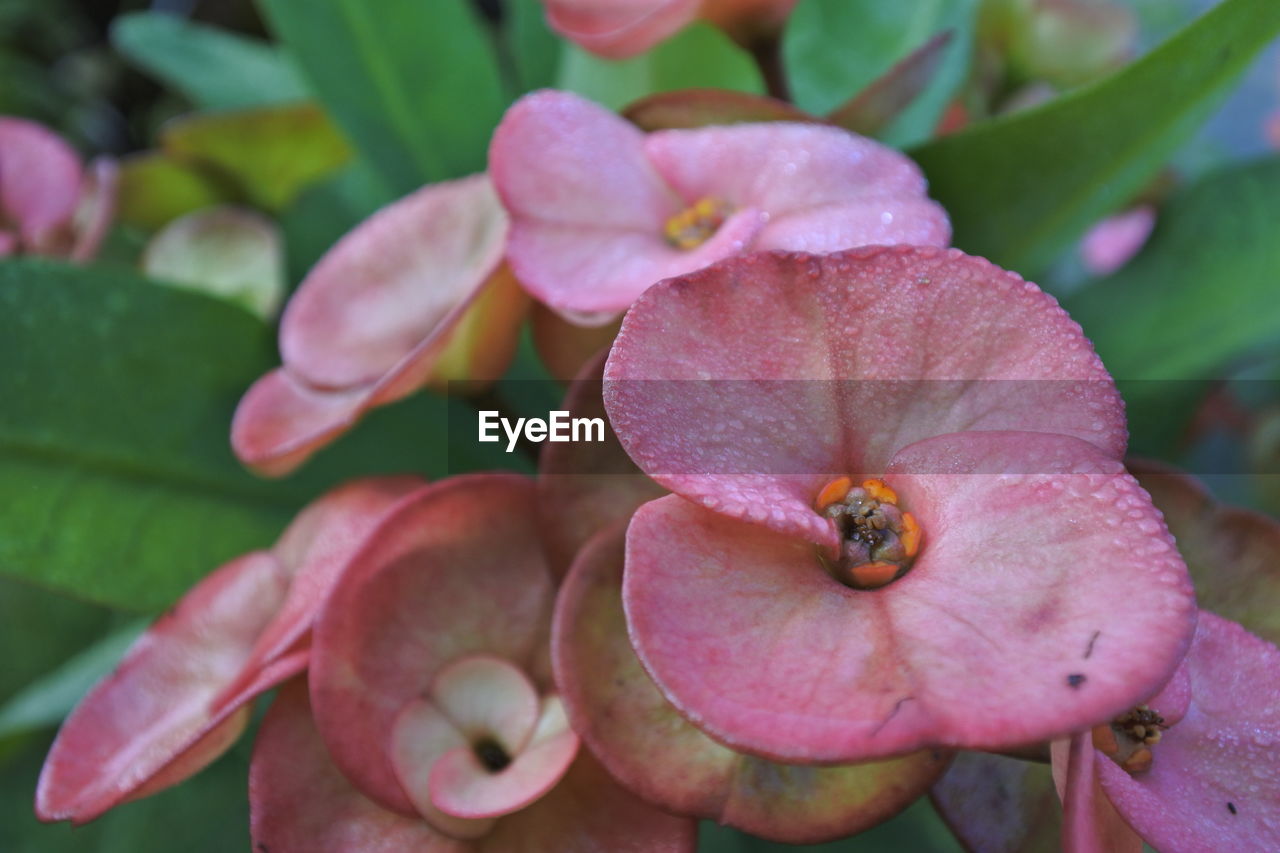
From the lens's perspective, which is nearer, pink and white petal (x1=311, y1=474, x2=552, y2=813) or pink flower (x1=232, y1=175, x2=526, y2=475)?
pink and white petal (x1=311, y1=474, x2=552, y2=813)

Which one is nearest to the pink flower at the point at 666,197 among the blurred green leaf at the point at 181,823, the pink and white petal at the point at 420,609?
the pink and white petal at the point at 420,609

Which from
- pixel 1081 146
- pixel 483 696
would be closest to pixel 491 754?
pixel 483 696

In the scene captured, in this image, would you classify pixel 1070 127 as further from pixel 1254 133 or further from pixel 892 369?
pixel 1254 133

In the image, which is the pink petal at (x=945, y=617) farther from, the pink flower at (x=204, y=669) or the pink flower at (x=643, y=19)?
the pink flower at (x=643, y=19)

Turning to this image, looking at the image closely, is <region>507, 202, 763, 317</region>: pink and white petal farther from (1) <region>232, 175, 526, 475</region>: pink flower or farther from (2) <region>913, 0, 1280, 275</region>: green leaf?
(2) <region>913, 0, 1280, 275</region>: green leaf

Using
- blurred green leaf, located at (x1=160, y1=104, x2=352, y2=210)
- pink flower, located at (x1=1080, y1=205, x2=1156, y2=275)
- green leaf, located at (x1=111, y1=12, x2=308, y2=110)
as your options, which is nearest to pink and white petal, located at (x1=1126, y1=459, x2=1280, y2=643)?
pink flower, located at (x1=1080, y1=205, x2=1156, y2=275)

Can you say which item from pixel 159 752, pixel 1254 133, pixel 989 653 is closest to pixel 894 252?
Answer: pixel 989 653
